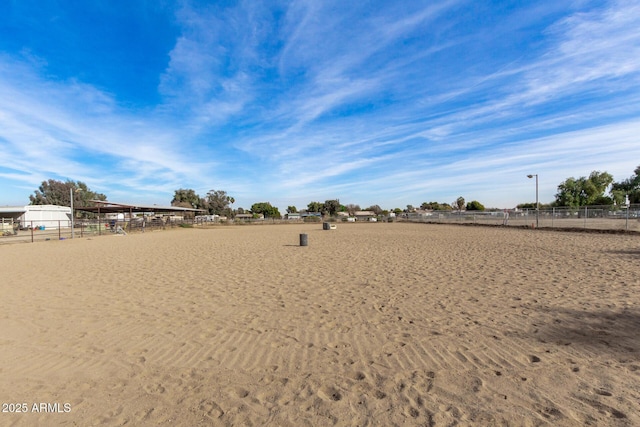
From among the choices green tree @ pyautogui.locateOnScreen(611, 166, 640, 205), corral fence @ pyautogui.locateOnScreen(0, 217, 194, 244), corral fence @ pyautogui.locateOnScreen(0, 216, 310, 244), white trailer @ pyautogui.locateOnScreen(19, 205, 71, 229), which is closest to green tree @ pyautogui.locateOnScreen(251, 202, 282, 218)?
white trailer @ pyautogui.locateOnScreen(19, 205, 71, 229)

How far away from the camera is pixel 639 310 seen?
504cm

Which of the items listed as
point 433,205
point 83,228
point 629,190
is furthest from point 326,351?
point 433,205

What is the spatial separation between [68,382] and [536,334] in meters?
5.82

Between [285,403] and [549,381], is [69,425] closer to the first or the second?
[285,403]

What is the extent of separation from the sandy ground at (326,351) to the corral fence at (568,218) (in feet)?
66.6

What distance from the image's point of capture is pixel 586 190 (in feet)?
237

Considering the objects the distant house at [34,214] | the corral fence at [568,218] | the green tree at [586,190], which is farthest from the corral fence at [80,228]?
the green tree at [586,190]

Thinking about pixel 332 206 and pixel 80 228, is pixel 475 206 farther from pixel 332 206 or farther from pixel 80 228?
pixel 80 228

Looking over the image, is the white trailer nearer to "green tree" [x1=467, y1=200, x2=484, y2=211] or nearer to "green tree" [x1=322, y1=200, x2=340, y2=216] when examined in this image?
"green tree" [x1=322, y1=200, x2=340, y2=216]

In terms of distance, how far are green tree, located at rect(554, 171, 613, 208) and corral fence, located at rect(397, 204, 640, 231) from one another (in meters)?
49.5

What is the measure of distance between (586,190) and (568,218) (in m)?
58.4

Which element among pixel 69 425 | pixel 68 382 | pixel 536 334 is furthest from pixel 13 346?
pixel 536 334

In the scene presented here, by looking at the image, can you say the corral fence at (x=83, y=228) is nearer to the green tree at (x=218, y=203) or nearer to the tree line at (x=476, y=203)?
the tree line at (x=476, y=203)

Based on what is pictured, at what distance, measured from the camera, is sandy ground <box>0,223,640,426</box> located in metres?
2.68
